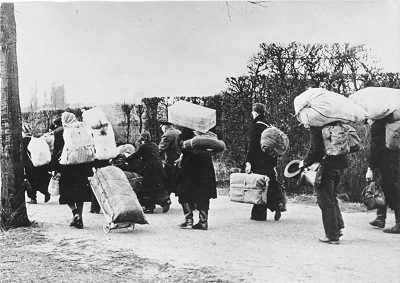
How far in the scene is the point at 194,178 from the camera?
26.2 feet

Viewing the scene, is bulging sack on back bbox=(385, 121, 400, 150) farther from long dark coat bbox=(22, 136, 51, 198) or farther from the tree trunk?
long dark coat bbox=(22, 136, 51, 198)

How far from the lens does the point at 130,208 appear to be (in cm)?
748

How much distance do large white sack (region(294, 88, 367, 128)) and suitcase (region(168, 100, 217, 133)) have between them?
1.57 metres

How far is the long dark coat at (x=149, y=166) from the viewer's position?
32.3 feet

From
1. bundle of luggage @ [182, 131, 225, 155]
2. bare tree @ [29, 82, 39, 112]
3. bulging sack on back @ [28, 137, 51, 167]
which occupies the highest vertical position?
bare tree @ [29, 82, 39, 112]

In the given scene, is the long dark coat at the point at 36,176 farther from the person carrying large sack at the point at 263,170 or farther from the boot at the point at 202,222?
the person carrying large sack at the point at 263,170

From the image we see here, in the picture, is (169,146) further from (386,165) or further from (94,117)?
(386,165)

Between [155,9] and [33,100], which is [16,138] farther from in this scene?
[155,9]

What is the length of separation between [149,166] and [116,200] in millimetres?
2411

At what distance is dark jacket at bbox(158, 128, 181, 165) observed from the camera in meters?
10.3

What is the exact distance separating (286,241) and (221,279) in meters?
2.06

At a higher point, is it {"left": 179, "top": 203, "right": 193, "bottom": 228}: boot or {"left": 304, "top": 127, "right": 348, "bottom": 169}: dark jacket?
{"left": 304, "top": 127, "right": 348, "bottom": 169}: dark jacket

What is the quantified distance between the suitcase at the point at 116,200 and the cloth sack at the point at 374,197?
11.3 ft

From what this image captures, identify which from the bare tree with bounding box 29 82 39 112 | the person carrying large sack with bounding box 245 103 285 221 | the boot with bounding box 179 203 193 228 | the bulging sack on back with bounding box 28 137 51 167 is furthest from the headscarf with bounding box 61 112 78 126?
the bulging sack on back with bounding box 28 137 51 167
